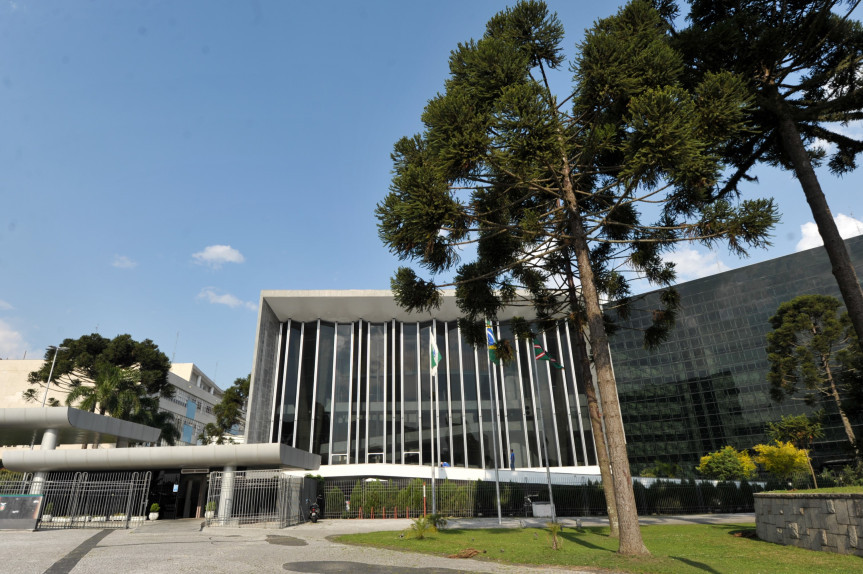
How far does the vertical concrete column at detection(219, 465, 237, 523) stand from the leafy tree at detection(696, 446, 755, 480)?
122 ft

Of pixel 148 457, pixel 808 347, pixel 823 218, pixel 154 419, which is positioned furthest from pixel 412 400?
pixel 823 218

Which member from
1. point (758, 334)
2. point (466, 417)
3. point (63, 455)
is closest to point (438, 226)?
point (63, 455)

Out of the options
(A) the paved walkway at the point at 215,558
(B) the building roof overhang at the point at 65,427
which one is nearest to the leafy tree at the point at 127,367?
(B) the building roof overhang at the point at 65,427

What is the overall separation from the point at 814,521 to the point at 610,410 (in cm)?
509

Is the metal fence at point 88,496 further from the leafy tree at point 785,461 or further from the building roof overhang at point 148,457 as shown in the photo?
the leafy tree at point 785,461

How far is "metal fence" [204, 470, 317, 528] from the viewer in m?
22.6

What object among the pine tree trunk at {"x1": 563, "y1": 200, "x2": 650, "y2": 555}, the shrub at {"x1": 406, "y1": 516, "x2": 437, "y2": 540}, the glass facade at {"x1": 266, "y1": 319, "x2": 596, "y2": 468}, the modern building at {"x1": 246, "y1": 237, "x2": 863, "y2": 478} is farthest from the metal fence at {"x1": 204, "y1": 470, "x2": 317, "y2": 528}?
the pine tree trunk at {"x1": 563, "y1": 200, "x2": 650, "y2": 555}

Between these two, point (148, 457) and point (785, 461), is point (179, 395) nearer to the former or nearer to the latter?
point (148, 457)

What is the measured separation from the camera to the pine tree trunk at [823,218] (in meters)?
12.7

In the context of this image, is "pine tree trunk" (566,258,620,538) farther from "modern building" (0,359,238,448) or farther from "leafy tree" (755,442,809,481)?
"modern building" (0,359,238,448)

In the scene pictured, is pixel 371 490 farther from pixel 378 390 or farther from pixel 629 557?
pixel 629 557

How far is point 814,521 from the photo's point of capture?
11102 millimetres

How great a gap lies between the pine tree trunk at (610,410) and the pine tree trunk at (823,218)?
6205 mm

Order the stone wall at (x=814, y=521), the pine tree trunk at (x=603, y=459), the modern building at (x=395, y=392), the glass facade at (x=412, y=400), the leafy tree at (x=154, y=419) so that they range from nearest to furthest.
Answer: the stone wall at (x=814, y=521)
the pine tree trunk at (x=603, y=459)
the modern building at (x=395, y=392)
the glass facade at (x=412, y=400)
the leafy tree at (x=154, y=419)
